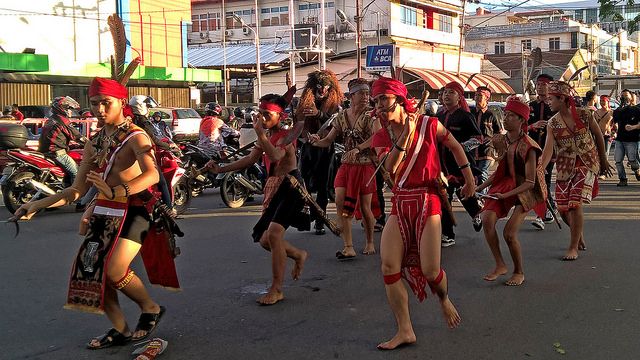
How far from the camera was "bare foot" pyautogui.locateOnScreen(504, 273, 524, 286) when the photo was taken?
6297mm

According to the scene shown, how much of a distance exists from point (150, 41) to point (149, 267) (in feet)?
108

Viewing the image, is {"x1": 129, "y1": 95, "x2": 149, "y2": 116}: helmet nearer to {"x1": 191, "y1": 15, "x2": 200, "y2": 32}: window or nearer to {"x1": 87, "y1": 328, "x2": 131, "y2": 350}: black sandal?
{"x1": 87, "y1": 328, "x2": 131, "y2": 350}: black sandal

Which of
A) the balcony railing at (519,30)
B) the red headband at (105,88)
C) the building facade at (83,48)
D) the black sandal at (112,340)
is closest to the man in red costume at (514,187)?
the black sandal at (112,340)

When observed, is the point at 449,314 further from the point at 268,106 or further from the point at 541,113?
the point at 541,113

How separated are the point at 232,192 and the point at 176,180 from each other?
128 cm

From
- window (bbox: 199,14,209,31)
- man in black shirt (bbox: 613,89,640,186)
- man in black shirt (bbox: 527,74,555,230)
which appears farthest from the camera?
window (bbox: 199,14,209,31)

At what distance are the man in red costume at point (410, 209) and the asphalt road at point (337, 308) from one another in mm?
349

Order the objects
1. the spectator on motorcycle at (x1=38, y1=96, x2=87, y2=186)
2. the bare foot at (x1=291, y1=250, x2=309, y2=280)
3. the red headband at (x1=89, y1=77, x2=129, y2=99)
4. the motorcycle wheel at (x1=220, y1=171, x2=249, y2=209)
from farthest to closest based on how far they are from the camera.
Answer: the motorcycle wheel at (x1=220, y1=171, x2=249, y2=209), the spectator on motorcycle at (x1=38, y1=96, x2=87, y2=186), the bare foot at (x1=291, y1=250, x2=309, y2=280), the red headband at (x1=89, y1=77, x2=129, y2=99)

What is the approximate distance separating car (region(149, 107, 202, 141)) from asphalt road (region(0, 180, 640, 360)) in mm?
17887

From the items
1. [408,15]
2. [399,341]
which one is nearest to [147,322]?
[399,341]

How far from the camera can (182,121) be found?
27.5 m

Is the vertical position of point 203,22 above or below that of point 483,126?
above

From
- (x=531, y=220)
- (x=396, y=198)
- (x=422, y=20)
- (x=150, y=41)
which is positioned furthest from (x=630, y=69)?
(x=396, y=198)

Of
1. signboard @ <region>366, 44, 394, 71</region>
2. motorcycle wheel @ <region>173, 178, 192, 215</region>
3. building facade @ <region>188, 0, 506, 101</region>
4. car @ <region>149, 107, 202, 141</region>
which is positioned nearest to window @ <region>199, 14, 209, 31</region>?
building facade @ <region>188, 0, 506, 101</region>
